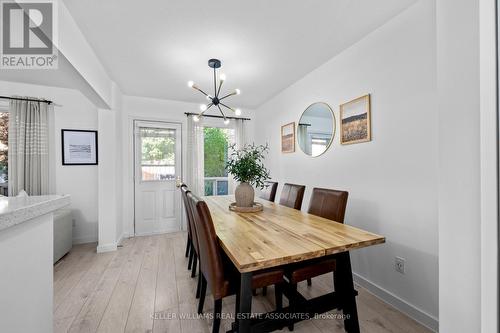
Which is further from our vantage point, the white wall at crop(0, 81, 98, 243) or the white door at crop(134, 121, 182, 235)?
the white door at crop(134, 121, 182, 235)

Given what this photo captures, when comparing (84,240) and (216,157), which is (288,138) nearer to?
(216,157)

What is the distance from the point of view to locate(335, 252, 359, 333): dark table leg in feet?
4.78

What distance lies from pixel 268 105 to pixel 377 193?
270 centimetres

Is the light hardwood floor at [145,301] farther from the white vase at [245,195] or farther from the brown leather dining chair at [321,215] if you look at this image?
the white vase at [245,195]

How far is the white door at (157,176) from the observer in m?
3.78

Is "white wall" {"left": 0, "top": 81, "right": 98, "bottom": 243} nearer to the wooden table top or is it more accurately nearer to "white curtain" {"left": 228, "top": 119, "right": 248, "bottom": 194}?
"white curtain" {"left": 228, "top": 119, "right": 248, "bottom": 194}

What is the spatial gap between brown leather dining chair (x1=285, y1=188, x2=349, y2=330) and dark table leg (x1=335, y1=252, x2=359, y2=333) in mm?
61

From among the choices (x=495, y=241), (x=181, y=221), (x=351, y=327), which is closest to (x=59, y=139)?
(x=181, y=221)

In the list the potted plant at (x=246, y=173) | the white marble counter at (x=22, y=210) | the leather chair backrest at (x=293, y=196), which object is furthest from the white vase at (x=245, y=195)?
the white marble counter at (x=22, y=210)

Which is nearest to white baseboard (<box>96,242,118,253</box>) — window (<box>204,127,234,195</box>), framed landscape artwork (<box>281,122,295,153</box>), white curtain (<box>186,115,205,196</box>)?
white curtain (<box>186,115,205,196</box>)

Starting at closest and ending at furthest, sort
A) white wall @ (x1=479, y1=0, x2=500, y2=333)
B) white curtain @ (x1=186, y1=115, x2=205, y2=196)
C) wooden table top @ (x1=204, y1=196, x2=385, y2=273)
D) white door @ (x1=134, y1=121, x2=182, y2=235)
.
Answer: white wall @ (x1=479, y1=0, x2=500, y2=333) < wooden table top @ (x1=204, y1=196, x2=385, y2=273) < white door @ (x1=134, y1=121, x2=182, y2=235) < white curtain @ (x1=186, y1=115, x2=205, y2=196)

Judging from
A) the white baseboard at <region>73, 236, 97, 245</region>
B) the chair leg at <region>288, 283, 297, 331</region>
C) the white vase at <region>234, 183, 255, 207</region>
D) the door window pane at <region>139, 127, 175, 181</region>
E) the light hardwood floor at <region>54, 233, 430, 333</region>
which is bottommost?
the light hardwood floor at <region>54, 233, 430, 333</region>

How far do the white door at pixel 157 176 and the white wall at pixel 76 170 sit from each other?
2.12 ft

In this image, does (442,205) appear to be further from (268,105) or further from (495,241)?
(268,105)
